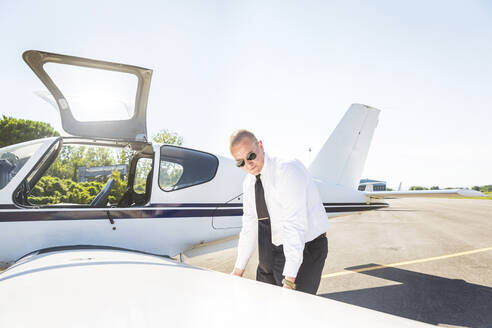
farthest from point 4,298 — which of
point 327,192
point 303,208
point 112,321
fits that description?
point 327,192

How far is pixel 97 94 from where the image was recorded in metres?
3.53

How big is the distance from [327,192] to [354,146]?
133 cm

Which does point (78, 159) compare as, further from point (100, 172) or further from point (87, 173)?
point (100, 172)

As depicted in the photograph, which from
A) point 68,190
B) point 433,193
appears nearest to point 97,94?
point 68,190

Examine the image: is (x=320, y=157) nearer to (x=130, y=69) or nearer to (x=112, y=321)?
(x=130, y=69)

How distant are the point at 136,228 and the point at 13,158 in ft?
5.02

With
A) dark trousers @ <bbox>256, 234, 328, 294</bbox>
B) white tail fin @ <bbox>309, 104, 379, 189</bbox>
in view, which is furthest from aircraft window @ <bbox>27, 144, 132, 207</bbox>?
white tail fin @ <bbox>309, 104, 379, 189</bbox>

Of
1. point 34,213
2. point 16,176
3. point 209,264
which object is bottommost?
point 209,264

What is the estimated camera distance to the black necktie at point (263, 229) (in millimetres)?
2049

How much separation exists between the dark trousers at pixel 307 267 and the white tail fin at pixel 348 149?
10.5 ft

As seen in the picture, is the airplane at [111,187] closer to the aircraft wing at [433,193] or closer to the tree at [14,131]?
the aircraft wing at [433,193]

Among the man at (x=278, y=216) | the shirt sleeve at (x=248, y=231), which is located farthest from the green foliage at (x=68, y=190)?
the man at (x=278, y=216)

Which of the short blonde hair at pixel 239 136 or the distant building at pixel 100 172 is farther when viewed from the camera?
the distant building at pixel 100 172

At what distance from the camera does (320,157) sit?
5.25 metres
